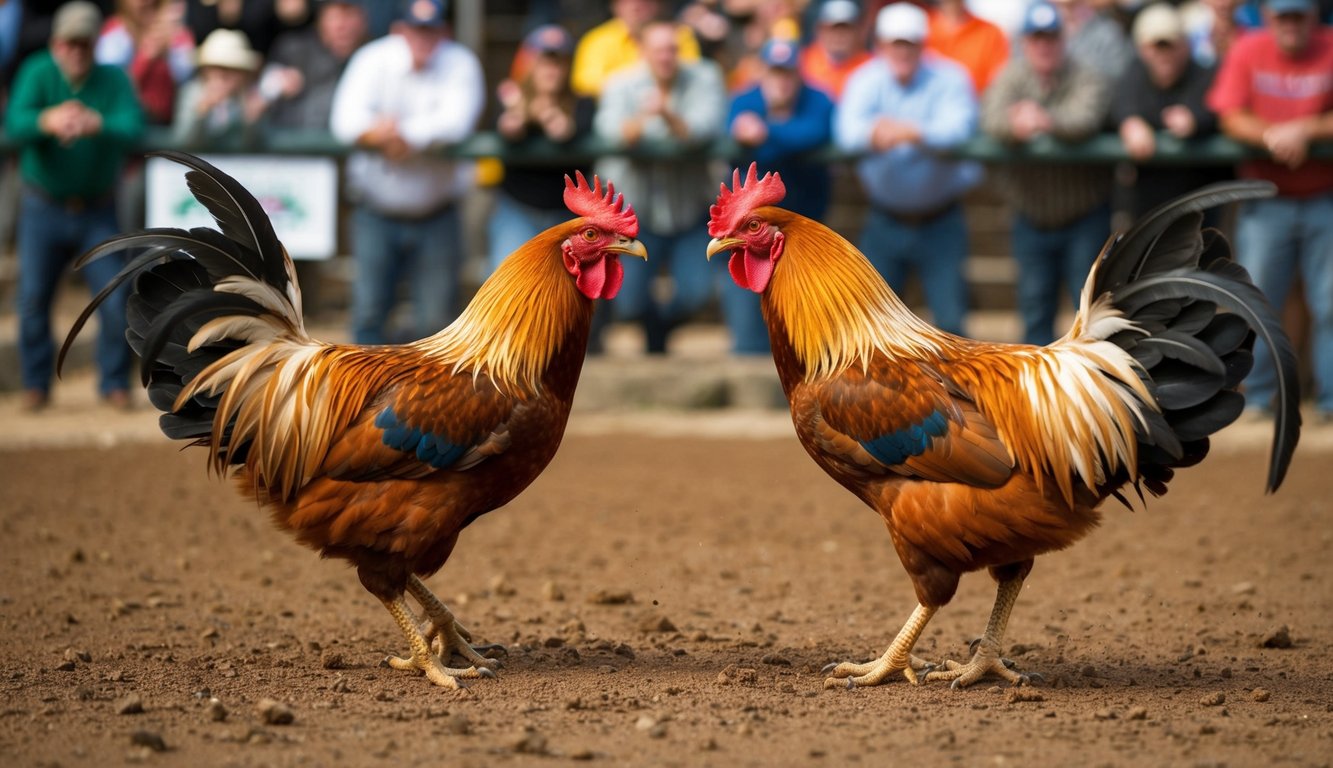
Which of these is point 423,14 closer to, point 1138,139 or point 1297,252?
point 1138,139

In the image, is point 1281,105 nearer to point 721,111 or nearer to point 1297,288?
point 1297,288

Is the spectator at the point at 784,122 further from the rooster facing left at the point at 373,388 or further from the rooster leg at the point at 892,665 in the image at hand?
the rooster leg at the point at 892,665

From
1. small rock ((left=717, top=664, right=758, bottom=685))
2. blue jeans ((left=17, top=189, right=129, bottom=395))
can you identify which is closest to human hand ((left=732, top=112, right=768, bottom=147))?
blue jeans ((left=17, top=189, right=129, bottom=395))

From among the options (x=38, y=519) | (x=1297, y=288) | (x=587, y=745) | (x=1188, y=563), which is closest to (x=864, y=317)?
(x=587, y=745)

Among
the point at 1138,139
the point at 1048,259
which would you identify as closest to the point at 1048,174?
the point at 1048,259

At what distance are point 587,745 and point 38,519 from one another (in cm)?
513

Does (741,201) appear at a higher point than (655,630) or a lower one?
higher

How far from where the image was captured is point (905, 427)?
5.85m

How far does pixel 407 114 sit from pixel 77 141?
8.07ft

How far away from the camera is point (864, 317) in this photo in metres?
6.09

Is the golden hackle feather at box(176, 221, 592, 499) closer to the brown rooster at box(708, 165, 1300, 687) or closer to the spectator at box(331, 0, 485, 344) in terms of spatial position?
the brown rooster at box(708, 165, 1300, 687)

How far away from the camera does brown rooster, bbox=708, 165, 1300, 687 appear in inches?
226

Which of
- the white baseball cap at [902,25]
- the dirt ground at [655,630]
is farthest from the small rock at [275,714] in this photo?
the white baseball cap at [902,25]

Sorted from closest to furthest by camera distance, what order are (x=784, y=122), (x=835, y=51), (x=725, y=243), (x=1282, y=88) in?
1. (x=725, y=243)
2. (x=1282, y=88)
3. (x=784, y=122)
4. (x=835, y=51)
